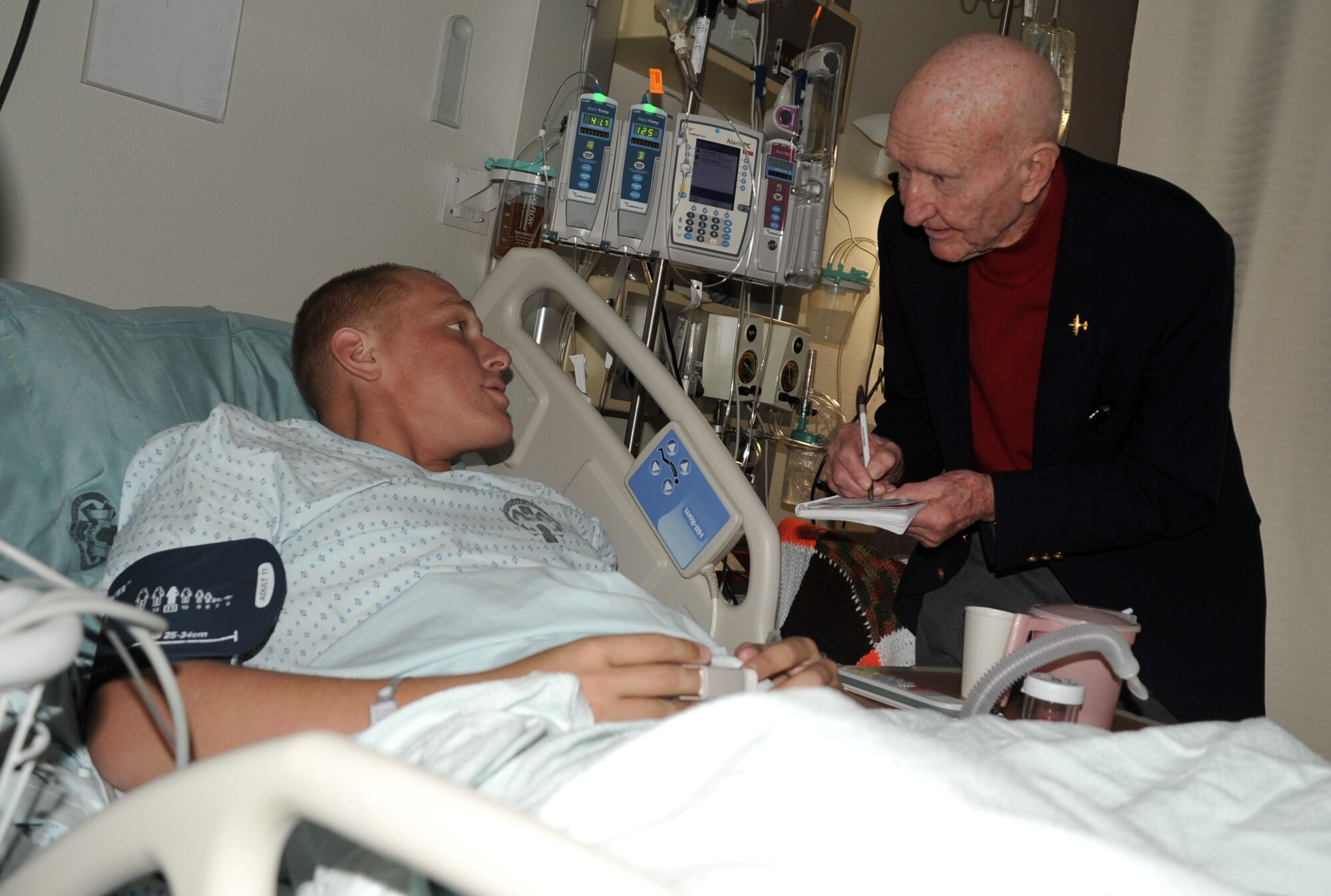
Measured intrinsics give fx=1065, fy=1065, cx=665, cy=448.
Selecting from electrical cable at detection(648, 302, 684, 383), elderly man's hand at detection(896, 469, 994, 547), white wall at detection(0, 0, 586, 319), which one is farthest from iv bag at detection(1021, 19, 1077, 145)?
elderly man's hand at detection(896, 469, 994, 547)

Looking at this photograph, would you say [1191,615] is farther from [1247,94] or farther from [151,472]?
[151,472]

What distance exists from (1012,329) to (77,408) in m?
1.76

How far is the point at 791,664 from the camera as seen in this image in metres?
1.40

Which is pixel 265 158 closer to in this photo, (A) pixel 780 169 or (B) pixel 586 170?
→ (B) pixel 586 170

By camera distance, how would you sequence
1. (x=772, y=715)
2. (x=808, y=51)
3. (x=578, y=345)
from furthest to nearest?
(x=808, y=51), (x=578, y=345), (x=772, y=715)

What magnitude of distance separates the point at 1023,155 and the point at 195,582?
165 cm

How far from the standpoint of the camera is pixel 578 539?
6.15 ft

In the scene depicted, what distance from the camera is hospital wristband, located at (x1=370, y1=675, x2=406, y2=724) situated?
113cm

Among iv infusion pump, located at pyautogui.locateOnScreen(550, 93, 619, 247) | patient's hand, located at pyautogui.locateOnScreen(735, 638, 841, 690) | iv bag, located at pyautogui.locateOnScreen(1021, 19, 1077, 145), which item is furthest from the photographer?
iv bag, located at pyautogui.locateOnScreen(1021, 19, 1077, 145)

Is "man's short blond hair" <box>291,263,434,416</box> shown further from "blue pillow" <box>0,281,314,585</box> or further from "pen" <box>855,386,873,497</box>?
"pen" <box>855,386,873,497</box>

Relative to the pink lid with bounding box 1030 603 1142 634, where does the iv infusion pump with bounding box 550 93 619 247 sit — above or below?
above

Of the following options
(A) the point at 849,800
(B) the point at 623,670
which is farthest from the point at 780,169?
(A) the point at 849,800

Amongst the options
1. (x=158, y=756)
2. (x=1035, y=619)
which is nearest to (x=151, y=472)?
(x=158, y=756)

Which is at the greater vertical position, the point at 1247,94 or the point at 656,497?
the point at 1247,94
